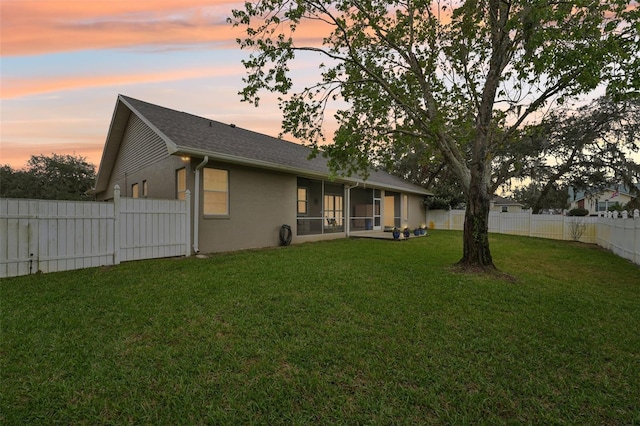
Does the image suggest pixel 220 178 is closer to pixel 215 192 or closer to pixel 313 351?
pixel 215 192

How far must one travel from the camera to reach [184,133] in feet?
29.5

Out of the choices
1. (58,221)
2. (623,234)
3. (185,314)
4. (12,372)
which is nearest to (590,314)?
(185,314)

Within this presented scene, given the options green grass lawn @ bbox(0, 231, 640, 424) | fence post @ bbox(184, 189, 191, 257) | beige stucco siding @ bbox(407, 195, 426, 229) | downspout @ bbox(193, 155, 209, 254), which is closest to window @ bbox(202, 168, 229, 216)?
downspout @ bbox(193, 155, 209, 254)

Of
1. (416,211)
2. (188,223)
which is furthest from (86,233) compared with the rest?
(416,211)

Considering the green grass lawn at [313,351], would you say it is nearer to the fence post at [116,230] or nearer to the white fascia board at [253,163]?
the fence post at [116,230]

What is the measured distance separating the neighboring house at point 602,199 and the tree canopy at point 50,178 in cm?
3848

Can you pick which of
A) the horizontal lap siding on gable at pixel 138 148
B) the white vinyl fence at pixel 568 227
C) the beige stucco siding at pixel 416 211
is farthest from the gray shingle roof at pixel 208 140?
the beige stucco siding at pixel 416 211

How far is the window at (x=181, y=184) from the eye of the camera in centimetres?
906

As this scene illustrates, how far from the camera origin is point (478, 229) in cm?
684

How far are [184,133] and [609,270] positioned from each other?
1196 cm

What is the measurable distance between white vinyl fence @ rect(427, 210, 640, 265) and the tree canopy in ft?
90.0

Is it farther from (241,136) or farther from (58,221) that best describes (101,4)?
(241,136)

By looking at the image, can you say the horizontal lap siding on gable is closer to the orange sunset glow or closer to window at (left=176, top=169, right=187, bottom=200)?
window at (left=176, top=169, right=187, bottom=200)

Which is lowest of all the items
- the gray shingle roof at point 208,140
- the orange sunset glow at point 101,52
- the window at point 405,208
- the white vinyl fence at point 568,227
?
the white vinyl fence at point 568,227
